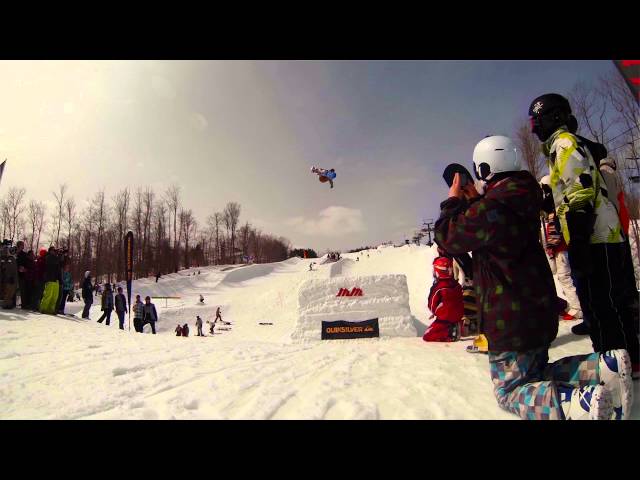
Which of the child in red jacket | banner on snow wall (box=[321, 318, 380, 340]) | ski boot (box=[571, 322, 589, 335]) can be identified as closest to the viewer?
ski boot (box=[571, 322, 589, 335])

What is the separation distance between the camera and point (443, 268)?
495 centimetres

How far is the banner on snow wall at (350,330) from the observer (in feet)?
19.9

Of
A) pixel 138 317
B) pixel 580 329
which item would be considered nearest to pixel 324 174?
pixel 138 317

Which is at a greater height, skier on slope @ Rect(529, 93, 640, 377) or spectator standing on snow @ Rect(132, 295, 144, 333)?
skier on slope @ Rect(529, 93, 640, 377)

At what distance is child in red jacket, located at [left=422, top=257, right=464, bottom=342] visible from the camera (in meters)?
4.83

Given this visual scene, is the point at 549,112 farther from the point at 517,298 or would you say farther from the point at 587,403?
the point at 587,403

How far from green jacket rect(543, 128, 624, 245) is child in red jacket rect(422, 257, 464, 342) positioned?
2.61 meters

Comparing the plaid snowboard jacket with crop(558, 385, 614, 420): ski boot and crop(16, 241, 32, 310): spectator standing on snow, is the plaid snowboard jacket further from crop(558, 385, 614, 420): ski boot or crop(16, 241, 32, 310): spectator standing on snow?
crop(16, 241, 32, 310): spectator standing on snow

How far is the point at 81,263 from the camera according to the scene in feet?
125

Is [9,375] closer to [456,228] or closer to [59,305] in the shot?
[456,228]

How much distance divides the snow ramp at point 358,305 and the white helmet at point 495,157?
14.7 ft

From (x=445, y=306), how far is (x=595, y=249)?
2735 mm

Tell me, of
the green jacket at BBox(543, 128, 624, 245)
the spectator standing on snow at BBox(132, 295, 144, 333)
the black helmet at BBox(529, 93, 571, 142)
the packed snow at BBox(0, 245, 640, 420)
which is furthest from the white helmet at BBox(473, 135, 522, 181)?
the spectator standing on snow at BBox(132, 295, 144, 333)

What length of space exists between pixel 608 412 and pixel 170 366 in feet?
11.6
